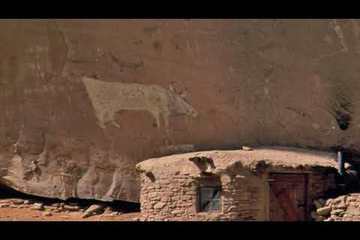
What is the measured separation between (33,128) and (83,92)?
1.31 m

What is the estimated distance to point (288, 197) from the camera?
11820mm

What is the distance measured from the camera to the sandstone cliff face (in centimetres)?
1318

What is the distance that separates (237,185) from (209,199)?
0.54 metres

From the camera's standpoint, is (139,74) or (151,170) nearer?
(151,170)

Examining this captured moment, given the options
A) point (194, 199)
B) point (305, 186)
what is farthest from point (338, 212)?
point (194, 199)

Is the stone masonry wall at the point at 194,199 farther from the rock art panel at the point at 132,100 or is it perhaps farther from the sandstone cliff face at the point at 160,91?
the rock art panel at the point at 132,100

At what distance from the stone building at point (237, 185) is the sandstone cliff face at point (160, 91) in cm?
129

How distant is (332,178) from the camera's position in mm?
11883

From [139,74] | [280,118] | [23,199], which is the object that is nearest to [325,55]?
[280,118]

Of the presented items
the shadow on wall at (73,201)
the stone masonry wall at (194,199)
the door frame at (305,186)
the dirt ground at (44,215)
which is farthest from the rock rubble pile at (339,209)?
the shadow on wall at (73,201)


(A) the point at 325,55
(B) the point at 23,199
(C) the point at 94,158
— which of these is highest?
(A) the point at 325,55

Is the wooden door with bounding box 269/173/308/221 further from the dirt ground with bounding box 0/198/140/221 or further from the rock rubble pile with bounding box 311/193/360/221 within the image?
the dirt ground with bounding box 0/198/140/221

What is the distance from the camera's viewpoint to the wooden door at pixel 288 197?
11.7m

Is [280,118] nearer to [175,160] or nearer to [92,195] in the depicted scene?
[175,160]
